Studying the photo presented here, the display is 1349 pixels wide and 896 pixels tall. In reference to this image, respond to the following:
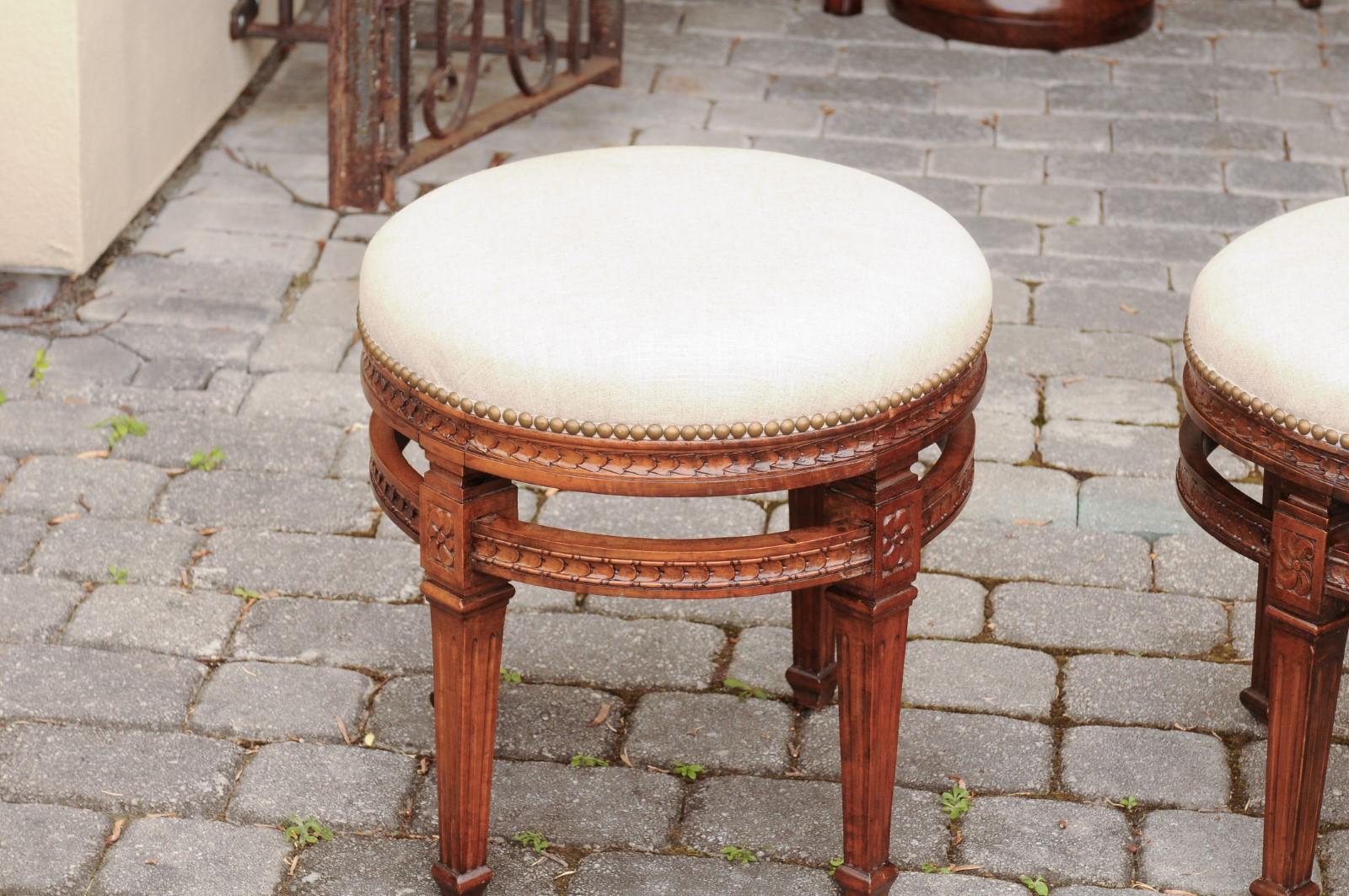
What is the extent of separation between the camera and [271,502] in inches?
115

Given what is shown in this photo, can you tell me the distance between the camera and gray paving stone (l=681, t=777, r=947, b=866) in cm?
218

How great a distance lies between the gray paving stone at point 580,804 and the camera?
2.20 metres

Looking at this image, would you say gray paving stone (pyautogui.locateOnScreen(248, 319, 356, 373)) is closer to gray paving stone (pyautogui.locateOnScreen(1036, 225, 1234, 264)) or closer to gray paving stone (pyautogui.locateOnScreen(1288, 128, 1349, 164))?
gray paving stone (pyautogui.locateOnScreen(1036, 225, 1234, 264))

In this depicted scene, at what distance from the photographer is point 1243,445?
183cm

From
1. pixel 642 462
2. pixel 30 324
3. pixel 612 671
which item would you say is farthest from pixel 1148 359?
pixel 30 324

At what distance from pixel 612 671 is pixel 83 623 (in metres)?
0.81

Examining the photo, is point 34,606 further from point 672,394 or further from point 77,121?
point 672,394

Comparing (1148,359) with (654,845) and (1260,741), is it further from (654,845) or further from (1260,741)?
(654,845)

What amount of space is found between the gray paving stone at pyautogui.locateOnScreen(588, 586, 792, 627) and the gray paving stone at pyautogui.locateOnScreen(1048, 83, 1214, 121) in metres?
2.44

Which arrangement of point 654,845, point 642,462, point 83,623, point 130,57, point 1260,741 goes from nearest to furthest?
point 642,462, point 654,845, point 1260,741, point 83,623, point 130,57

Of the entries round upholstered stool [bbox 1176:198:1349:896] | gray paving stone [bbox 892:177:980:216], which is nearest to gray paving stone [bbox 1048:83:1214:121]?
gray paving stone [bbox 892:177:980:216]

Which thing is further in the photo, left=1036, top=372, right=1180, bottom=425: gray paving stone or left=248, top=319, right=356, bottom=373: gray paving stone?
left=248, top=319, right=356, bottom=373: gray paving stone

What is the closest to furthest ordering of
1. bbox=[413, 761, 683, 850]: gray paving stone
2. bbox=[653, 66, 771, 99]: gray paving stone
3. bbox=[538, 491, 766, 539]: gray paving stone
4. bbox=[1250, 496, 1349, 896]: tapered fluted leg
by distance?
1. bbox=[1250, 496, 1349, 896]: tapered fluted leg
2. bbox=[413, 761, 683, 850]: gray paving stone
3. bbox=[538, 491, 766, 539]: gray paving stone
4. bbox=[653, 66, 771, 99]: gray paving stone

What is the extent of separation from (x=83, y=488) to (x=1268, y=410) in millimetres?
2008
